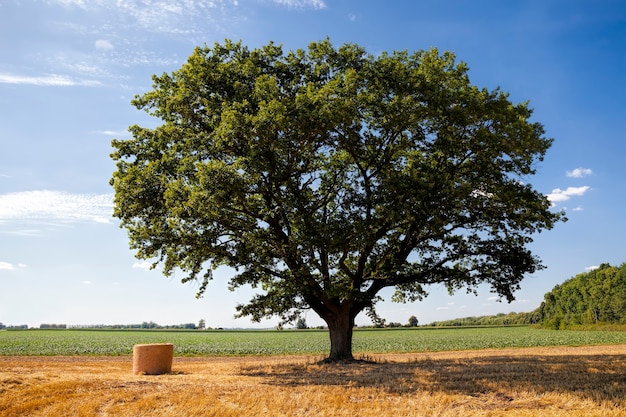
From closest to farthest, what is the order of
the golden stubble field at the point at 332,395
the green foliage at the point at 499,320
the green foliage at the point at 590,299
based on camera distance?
the golden stubble field at the point at 332,395, the green foliage at the point at 590,299, the green foliage at the point at 499,320

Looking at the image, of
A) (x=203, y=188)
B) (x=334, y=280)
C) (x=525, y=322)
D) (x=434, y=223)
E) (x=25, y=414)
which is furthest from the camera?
(x=525, y=322)

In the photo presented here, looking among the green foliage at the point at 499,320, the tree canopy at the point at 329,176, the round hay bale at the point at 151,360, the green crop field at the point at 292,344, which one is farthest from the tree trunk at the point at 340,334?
the green foliage at the point at 499,320

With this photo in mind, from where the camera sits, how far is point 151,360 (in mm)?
19328

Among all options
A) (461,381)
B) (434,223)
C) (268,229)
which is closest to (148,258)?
(268,229)

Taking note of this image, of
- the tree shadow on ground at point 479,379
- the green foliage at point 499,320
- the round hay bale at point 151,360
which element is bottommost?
the green foliage at point 499,320

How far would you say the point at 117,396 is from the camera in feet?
41.3

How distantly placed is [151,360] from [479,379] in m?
12.3

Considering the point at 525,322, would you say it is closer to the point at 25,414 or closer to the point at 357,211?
the point at 357,211

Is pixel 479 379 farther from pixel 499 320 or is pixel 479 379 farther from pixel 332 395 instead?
pixel 499 320

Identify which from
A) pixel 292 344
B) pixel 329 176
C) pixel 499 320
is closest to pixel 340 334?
pixel 329 176

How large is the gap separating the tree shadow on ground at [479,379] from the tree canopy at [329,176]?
461cm

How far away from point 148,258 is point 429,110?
48.5 ft

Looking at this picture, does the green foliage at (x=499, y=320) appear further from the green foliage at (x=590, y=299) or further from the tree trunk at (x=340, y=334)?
the tree trunk at (x=340, y=334)

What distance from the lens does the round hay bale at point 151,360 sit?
19250 mm
